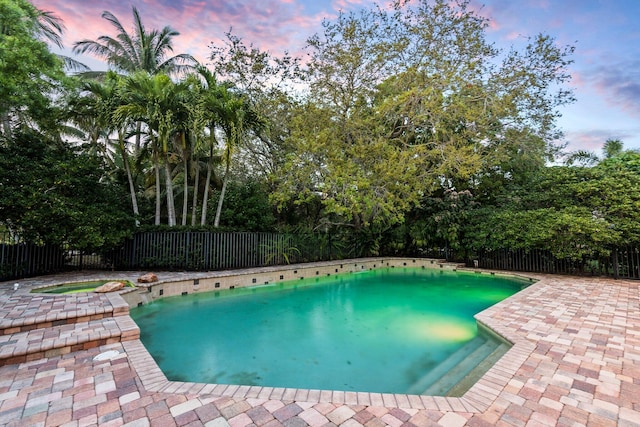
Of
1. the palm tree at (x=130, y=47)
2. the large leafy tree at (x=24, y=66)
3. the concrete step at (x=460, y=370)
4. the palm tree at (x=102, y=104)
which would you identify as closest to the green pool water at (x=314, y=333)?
the concrete step at (x=460, y=370)

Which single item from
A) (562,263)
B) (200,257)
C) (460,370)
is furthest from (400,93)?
(460,370)

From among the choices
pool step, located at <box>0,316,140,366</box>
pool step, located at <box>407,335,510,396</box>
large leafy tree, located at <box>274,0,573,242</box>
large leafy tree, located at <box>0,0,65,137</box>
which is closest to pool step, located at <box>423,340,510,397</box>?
pool step, located at <box>407,335,510,396</box>

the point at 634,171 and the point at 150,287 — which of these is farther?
the point at 634,171

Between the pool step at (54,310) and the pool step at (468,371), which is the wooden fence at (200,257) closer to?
the pool step at (54,310)

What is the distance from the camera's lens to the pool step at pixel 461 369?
3031 mm

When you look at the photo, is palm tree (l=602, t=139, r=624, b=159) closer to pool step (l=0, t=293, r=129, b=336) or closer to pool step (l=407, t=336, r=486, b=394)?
pool step (l=407, t=336, r=486, b=394)

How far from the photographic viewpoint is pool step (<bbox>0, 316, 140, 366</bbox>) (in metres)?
2.95

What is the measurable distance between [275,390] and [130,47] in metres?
15.6

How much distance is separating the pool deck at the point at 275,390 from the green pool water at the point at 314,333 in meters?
0.85

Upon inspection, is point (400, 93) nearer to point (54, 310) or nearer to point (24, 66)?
point (24, 66)

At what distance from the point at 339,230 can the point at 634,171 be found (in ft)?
32.4

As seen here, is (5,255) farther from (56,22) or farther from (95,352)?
(56,22)

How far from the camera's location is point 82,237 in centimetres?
696

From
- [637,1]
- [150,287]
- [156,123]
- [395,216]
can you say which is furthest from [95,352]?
[637,1]
